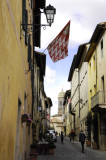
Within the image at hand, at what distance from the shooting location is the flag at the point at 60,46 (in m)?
8.95

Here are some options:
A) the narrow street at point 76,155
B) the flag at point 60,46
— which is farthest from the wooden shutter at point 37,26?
the flag at point 60,46

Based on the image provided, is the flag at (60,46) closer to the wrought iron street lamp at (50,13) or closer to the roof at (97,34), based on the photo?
the wrought iron street lamp at (50,13)

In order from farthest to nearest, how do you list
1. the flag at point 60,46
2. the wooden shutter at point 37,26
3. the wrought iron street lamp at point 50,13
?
the wooden shutter at point 37,26 → the wrought iron street lamp at point 50,13 → the flag at point 60,46

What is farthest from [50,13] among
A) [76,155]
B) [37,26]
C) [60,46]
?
[37,26]

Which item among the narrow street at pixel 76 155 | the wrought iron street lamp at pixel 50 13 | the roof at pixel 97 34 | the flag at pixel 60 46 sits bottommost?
the narrow street at pixel 76 155

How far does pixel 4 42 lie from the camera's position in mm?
5340

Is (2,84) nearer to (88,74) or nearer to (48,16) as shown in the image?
(48,16)

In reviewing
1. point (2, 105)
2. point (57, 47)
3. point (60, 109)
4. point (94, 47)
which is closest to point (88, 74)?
point (94, 47)

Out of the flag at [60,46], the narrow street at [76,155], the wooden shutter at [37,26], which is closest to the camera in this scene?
the flag at [60,46]

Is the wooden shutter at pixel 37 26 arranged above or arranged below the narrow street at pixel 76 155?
above

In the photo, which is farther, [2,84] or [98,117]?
[98,117]

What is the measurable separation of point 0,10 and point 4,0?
1.46 ft

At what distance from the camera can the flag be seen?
8953 mm

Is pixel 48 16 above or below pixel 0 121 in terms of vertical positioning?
above
